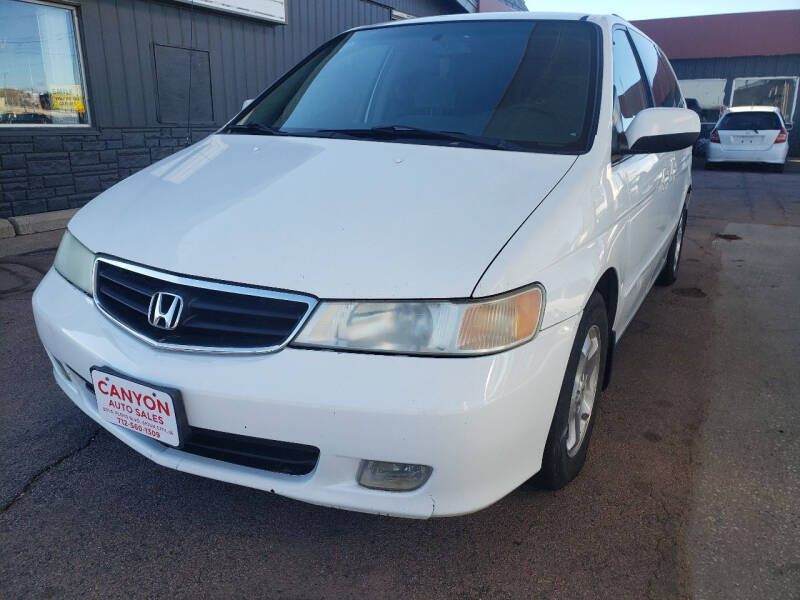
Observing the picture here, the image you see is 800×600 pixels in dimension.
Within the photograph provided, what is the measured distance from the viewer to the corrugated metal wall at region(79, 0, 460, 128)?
6.60 metres

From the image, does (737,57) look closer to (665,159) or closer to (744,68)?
(744,68)

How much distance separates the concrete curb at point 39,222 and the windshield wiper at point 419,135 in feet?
14.9

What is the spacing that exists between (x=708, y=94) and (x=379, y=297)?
20.0 meters

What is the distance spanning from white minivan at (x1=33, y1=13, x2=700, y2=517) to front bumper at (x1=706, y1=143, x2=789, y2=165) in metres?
12.3

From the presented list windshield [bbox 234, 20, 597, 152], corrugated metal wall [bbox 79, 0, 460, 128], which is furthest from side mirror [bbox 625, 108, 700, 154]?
corrugated metal wall [bbox 79, 0, 460, 128]

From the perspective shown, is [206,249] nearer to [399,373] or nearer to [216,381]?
[216,381]

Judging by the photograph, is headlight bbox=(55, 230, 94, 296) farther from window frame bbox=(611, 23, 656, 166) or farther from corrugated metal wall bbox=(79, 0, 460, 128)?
corrugated metal wall bbox=(79, 0, 460, 128)

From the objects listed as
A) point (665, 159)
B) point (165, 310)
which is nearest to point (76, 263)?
point (165, 310)

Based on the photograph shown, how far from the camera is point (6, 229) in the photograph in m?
5.80

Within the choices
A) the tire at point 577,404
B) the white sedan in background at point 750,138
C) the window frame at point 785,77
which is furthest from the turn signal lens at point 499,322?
the window frame at point 785,77

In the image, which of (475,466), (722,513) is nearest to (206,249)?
(475,466)

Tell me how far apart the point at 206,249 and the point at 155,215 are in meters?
0.37

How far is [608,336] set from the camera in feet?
7.93

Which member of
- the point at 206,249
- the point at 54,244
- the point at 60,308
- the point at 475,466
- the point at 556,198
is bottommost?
the point at 54,244
